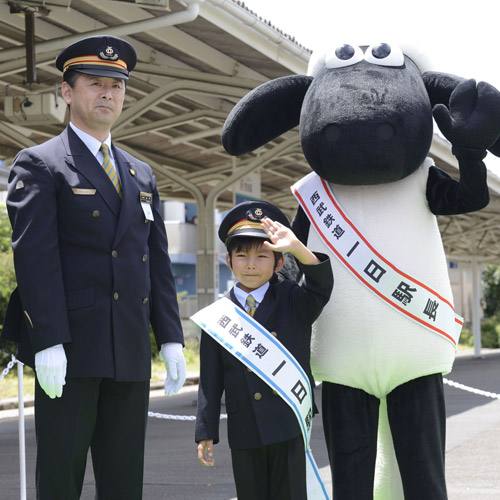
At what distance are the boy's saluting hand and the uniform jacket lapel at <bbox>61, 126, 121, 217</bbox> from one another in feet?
2.02

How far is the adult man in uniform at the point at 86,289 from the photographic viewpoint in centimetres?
328

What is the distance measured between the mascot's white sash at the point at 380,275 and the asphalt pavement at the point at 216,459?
2.24 meters

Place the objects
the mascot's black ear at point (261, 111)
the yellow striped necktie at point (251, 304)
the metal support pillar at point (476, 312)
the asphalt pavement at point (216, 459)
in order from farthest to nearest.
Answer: the metal support pillar at point (476, 312) < the asphalt pavement at point (216, 459) < the mascot's black ear at point (261, 111) < the yellow striped necktie at point (251, 304)

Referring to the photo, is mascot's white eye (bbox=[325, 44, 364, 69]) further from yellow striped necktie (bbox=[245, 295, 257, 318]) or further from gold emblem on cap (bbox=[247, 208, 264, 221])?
yellow striped necktie (bbox=[245, 295, 257, 318])

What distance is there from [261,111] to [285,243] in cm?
99

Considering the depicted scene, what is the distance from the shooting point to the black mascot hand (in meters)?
3.74

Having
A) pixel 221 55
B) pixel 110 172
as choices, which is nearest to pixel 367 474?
pixel 110 172

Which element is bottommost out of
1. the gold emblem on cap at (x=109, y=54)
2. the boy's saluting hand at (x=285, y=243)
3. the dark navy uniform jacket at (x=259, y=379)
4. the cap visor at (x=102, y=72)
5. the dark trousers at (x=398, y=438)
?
the dark trousers at (x=398, y=438)

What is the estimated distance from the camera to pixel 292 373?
3.77 metres

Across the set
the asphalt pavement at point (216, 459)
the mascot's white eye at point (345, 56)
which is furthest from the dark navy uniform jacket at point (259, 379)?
the asphalt pavement at point (216, 459)

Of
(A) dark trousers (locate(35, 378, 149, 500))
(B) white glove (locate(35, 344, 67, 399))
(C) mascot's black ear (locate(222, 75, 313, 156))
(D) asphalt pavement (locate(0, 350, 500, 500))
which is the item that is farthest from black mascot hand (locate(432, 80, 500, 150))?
(D) asphalt pavement (locate(0, 350, 500, 500))

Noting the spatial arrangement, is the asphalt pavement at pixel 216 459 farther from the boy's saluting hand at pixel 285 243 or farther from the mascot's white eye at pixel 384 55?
the mascot's white eye at pixel 384 55

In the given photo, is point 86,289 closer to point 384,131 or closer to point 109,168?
point 109,168

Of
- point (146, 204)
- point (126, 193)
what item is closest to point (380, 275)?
point (146, 204)
